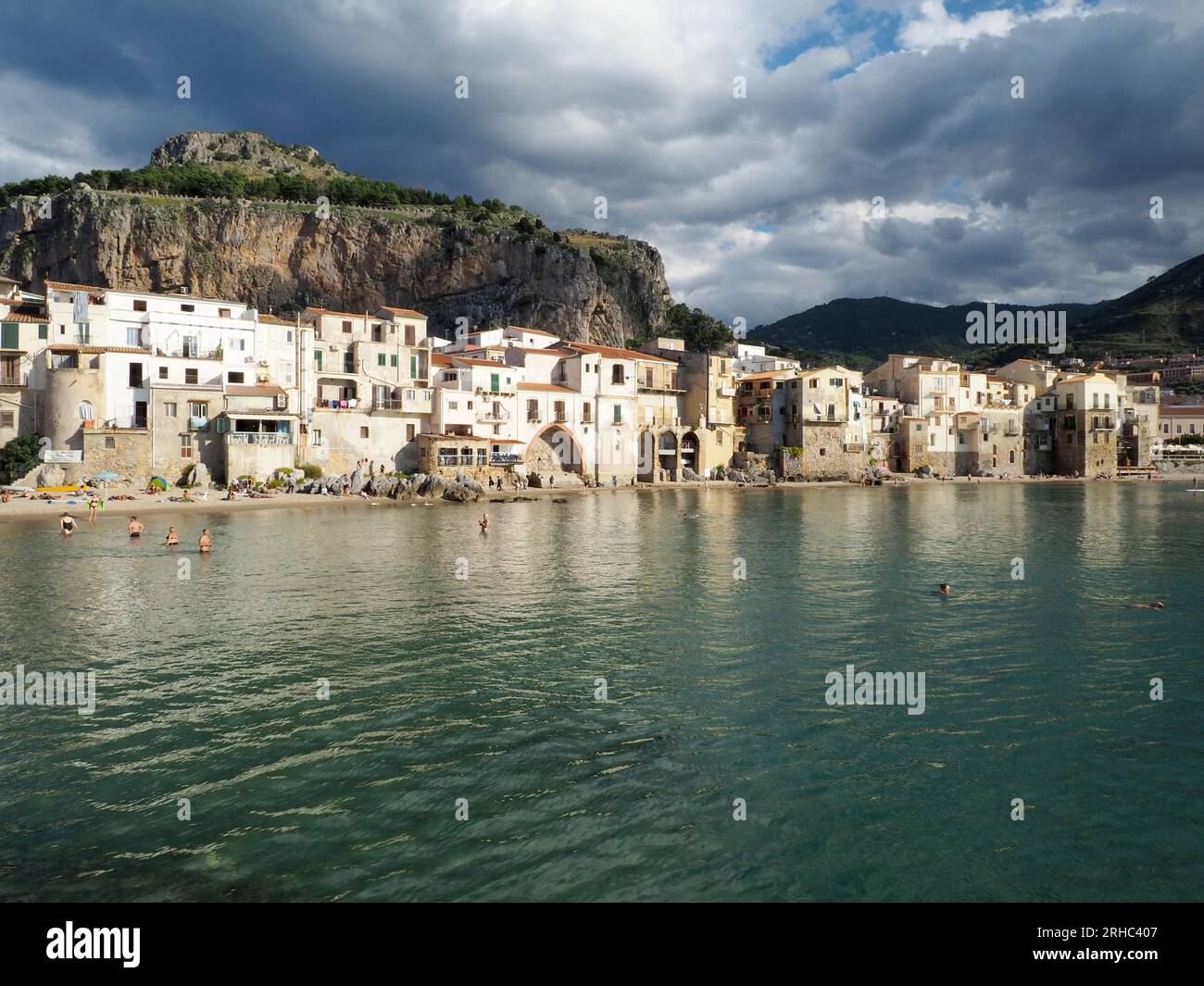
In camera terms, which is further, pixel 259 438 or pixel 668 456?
pixel 668 456

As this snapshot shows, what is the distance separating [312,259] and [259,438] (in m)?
62.5

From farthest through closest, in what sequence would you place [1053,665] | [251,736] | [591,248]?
[591,248] < [1053,665] < [251,736]

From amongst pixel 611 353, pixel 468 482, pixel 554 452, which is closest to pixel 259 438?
pixel 468 482

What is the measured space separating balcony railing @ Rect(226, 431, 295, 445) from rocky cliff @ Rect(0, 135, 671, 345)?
56712 millimetres

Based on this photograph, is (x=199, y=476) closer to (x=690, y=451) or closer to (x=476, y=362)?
(x=476, y=362)

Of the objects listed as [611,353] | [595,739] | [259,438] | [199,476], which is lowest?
A: [595,739]

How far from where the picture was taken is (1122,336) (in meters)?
183

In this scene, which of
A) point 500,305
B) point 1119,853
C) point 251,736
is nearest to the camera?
point 1119,853

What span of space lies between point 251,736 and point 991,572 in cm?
2716

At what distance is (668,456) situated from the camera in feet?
278

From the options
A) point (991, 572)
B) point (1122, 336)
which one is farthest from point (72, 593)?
point (1122, 336)
